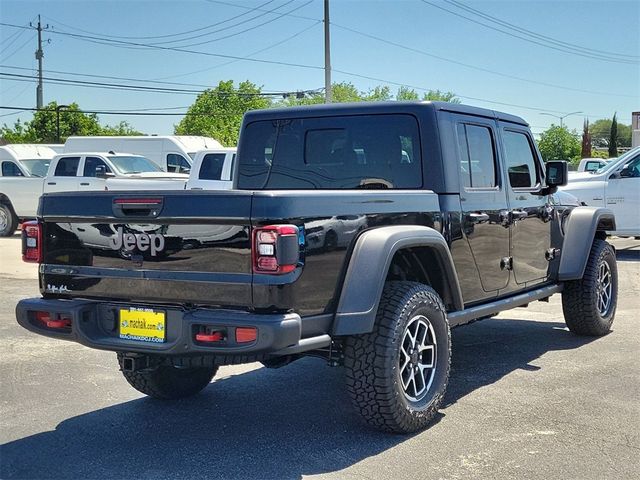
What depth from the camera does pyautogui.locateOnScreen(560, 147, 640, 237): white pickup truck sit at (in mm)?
14117

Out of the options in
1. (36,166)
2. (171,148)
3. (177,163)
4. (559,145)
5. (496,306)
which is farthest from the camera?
(559,145)

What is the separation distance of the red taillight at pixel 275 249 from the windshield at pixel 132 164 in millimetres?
14980

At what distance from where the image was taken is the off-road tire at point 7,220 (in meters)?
19.6

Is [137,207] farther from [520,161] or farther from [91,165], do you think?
[91,165]

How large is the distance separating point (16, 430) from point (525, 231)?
3.97 metres

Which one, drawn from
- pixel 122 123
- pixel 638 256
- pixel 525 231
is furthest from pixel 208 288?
pixel 122 123

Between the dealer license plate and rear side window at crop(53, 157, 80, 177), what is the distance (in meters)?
15.2

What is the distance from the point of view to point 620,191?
14.2 metres

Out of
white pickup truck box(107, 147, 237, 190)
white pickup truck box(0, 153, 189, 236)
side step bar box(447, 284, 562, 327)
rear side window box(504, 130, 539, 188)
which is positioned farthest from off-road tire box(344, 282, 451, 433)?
white pickup truck box(0, 153, 189, 236)

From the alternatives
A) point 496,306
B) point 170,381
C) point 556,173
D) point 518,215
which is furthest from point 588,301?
point 170,381

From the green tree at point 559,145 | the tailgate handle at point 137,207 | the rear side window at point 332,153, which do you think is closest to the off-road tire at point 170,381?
the tailgate handle at point 137,207

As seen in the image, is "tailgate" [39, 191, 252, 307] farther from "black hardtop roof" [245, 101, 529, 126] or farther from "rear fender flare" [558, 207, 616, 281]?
"rear fender flare" [558, 207, 616, 281]

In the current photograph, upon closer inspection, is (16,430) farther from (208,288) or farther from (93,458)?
(208,288)

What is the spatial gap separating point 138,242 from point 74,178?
1506 cm
